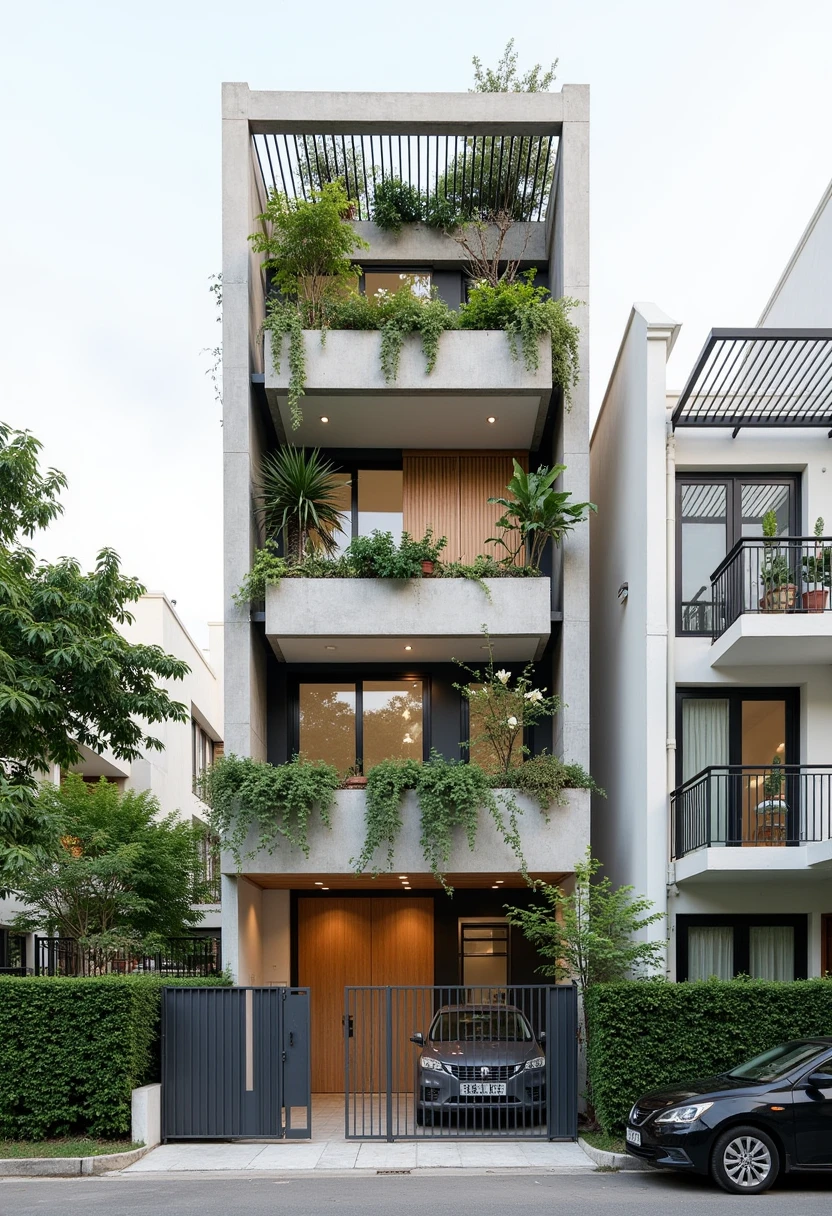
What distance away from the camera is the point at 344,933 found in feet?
63.3

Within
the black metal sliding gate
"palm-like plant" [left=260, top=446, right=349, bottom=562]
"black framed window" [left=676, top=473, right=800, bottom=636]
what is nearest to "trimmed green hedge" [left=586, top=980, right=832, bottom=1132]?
the black metal sliding gate

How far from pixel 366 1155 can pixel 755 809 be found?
6591 mm

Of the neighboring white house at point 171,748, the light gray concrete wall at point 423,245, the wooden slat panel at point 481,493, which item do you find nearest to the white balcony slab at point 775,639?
the wooden slat panel at point 481,493

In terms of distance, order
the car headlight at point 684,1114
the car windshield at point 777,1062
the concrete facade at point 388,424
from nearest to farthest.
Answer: the car headlight at point 684,1114 → the car windshield at point 777,1062 → the concrete facade at point 388,424

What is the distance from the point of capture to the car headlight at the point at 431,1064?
548 inches

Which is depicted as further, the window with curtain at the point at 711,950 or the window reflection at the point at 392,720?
the window reflection at the point at 392,720

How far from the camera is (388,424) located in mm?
17906

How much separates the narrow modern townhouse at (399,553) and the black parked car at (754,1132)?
351cm

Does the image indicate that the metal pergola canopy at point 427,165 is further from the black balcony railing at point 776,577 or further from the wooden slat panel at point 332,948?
the wooden slat panel at point 332,948

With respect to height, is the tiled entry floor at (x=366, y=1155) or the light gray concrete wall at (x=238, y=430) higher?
the light gray concrete wall at (x=238, y=430)

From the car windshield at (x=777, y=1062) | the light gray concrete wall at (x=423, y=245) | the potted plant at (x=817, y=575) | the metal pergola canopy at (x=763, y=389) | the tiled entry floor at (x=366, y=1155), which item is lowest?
the tiled entry floor at (x=366, y=1155)

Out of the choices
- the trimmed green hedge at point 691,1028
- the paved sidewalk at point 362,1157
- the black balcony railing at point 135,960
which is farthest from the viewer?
the black balcony railing at point 135,960

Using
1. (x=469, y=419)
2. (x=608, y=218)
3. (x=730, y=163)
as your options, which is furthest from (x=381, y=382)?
(x=730, y=163)

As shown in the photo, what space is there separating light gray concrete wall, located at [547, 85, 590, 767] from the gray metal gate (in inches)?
214
